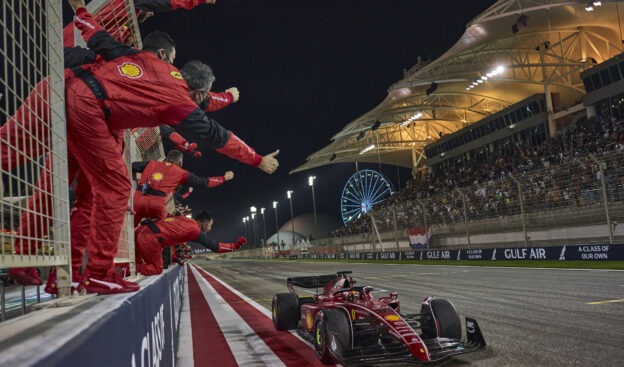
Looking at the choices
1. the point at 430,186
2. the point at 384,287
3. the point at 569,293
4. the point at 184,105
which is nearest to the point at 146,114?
the point at 184,105

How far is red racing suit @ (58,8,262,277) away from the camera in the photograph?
287cm

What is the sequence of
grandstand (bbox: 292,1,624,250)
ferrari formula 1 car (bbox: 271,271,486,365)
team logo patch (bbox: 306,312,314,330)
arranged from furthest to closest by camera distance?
grandstand (bbox: 292,1,624,250)
team logo patch (bbox: 306,312,314,330)
ferrari formula 1 car (bbox: 271,271,486,365)

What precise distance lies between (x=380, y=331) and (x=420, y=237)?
2257 cm

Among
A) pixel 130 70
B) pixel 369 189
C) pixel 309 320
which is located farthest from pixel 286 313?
pixel 369 189

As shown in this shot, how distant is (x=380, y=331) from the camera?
16.7 feet

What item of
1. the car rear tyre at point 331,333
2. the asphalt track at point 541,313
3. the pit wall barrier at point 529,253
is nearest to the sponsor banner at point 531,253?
the pit wall barrier at point 529,253

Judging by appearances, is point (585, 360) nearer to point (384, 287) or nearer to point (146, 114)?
point (146, 114)

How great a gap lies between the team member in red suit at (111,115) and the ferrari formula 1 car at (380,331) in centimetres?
241

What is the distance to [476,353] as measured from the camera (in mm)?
4750

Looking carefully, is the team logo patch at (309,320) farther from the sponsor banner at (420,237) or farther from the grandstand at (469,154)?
the sponsor banner at (420,237)

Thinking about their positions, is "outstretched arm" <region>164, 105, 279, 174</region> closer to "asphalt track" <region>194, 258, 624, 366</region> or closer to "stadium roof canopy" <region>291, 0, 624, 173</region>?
"asphalt track" <region>194, 258, 624, 366</region>

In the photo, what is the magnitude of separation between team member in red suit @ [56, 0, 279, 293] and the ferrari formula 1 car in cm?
241

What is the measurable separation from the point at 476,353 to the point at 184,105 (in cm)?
359

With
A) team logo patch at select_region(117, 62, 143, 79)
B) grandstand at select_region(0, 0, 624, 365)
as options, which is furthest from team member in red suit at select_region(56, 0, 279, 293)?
grandstand at select_region(0, 0, 624, 365)
